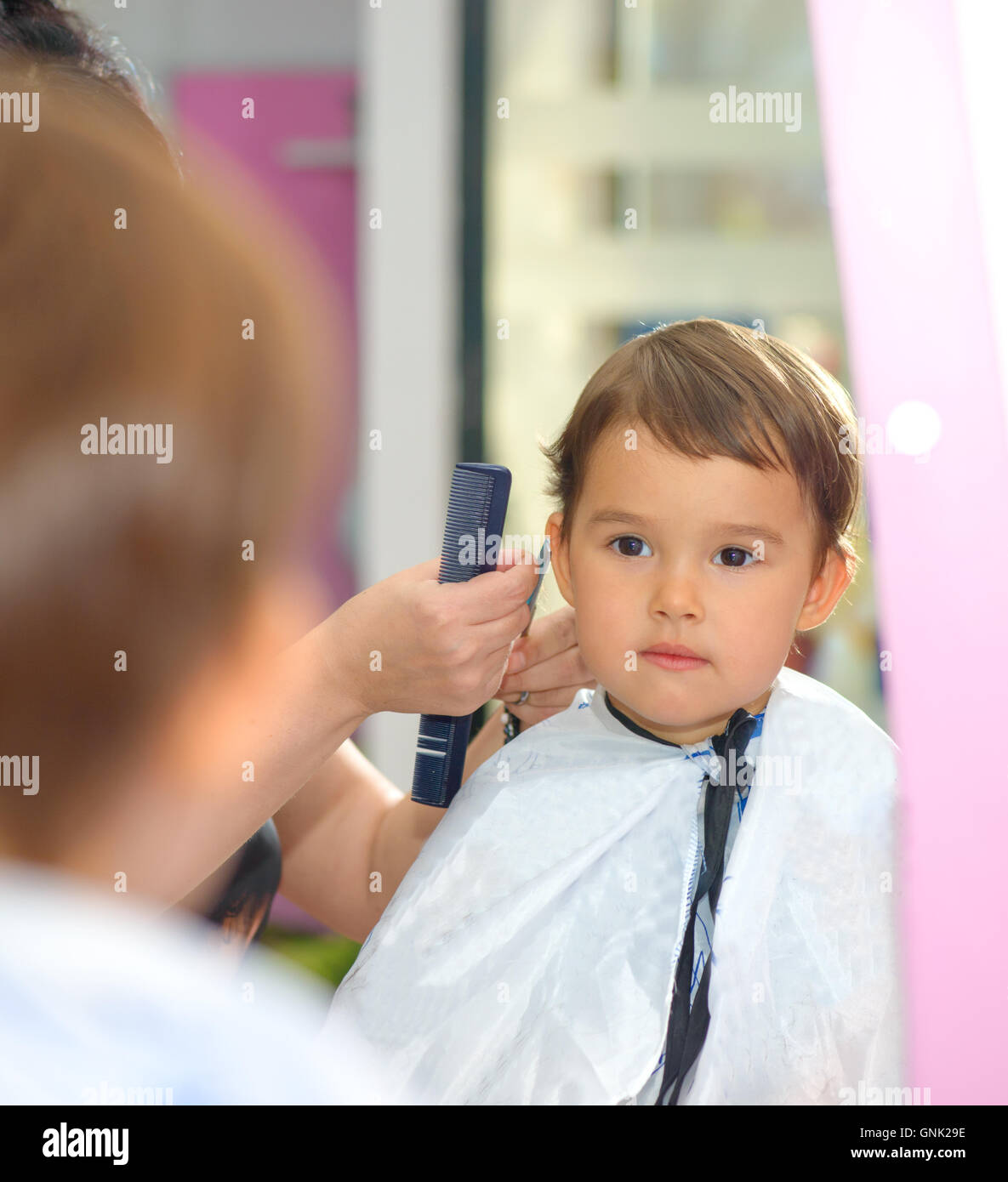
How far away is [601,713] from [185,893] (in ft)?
1.20

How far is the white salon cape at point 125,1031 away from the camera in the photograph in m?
0.38

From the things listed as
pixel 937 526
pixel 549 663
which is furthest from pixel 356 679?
pixel 937 526

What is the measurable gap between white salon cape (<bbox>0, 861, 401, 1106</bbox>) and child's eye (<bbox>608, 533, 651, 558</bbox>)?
462mm

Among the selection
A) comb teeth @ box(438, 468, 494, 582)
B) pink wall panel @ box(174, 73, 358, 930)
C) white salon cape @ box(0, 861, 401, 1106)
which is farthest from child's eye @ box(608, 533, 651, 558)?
pink wall panel @ box(174, 73, 358, 930)

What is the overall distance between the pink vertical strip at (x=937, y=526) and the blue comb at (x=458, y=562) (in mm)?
341

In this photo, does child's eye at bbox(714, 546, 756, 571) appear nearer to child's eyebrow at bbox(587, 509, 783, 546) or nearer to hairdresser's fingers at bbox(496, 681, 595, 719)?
child's eyebrow at bbox(587, 509, 783, 546)

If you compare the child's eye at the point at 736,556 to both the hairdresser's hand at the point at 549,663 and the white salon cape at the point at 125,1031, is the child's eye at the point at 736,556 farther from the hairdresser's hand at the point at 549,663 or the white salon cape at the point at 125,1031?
the white salon cape at the point at 125,1031

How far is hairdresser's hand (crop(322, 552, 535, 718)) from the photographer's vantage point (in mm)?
749

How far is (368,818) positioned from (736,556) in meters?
0.46

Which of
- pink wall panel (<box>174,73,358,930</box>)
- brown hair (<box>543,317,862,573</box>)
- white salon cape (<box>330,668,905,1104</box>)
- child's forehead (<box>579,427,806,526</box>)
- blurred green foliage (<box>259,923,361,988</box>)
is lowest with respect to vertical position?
blurred green foliage (<box>259,923,361,988</box>)

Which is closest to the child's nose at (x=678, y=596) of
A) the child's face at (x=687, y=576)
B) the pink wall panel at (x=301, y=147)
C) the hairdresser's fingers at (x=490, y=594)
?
the child's face at (x=687, y=576)

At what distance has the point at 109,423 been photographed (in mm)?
621

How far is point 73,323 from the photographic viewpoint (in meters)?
0.61
